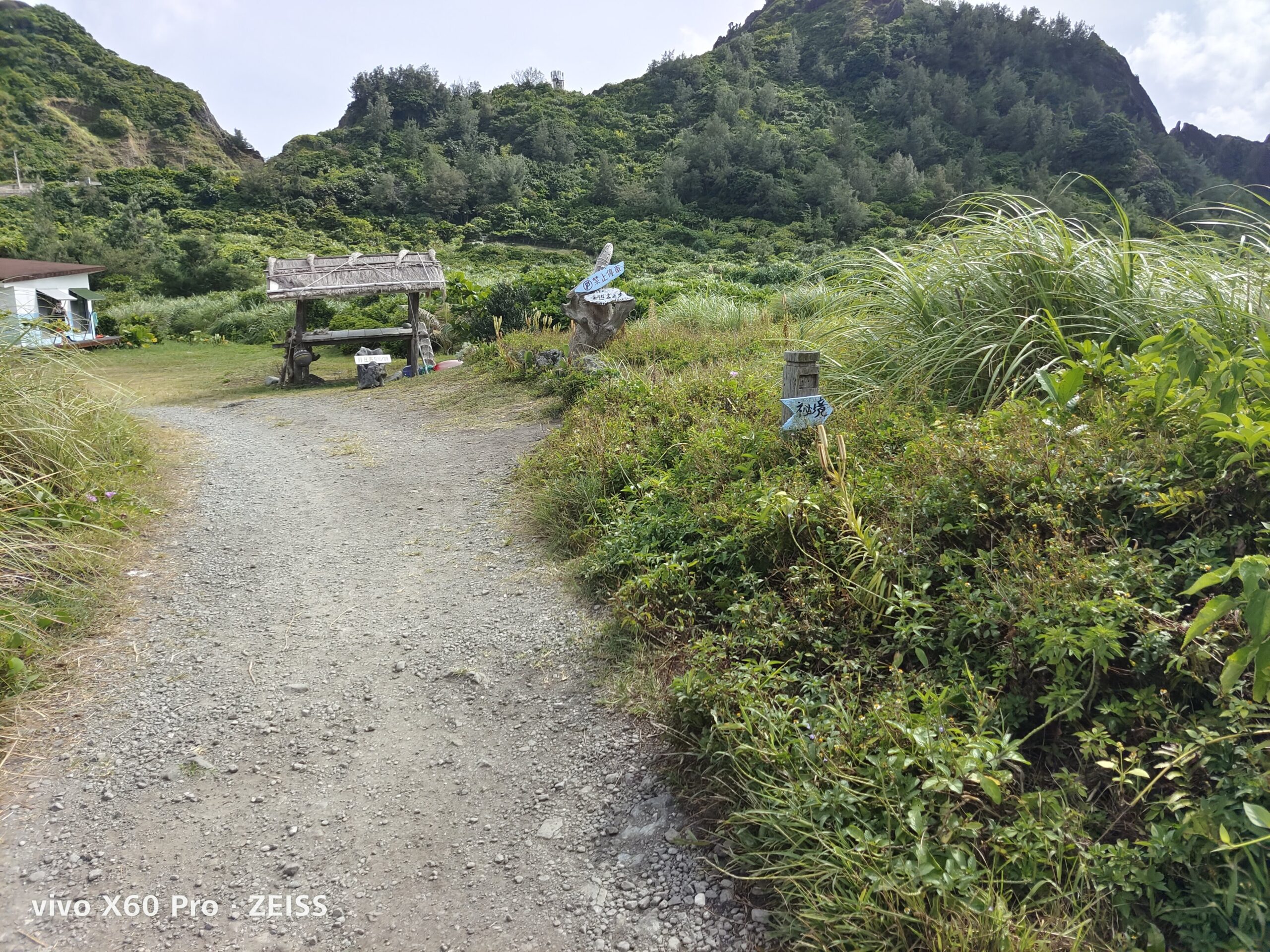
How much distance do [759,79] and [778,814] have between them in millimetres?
79084

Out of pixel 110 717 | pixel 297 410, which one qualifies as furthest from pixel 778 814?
pixel 297 410

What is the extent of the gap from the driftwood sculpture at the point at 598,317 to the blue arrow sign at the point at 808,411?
18.7 ft

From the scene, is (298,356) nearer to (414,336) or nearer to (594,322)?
(414,336)

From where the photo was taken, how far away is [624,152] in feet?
191

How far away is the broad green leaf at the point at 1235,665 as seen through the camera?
5.37 ft

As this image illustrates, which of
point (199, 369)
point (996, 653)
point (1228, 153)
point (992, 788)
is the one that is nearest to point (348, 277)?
point (199, 369)

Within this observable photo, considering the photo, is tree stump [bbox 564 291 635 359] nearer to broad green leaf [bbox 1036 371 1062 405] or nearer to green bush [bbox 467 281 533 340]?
green bush [bbox 467 281 533 340]

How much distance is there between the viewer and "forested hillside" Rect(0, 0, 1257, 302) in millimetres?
35062

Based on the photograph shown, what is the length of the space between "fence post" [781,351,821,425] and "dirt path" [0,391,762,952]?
5.33 feet

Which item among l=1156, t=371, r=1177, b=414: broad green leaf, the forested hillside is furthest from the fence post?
the forested hillside

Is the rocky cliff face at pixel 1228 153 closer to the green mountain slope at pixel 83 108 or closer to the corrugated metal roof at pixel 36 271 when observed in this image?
the corrugated metal roof at pixel 36 271

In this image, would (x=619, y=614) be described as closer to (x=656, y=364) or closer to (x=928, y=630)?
(x=928, y=630)

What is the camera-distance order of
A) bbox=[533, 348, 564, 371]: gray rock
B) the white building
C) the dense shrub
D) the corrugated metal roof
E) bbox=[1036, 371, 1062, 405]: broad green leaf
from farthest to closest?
the corrugated metal roof, the white building, bbox=[533, 348, 564, 371]: gray rock, the dense shrub, bbox=[1036, 371, 1062, 405]: broad green leaf

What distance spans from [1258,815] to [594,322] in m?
8.45
